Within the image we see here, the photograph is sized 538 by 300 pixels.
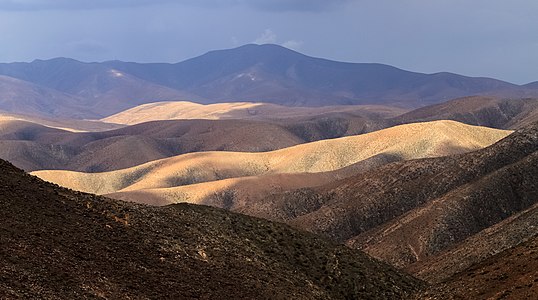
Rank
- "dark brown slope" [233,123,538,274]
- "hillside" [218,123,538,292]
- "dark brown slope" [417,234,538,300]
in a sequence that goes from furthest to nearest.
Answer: "dark brown slope" [233,123,538,274] < "hillside" [218,123,538,292] < "dark brown slope" [417,234,538,300]

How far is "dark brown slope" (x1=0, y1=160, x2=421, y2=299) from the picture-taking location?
36.0 meters

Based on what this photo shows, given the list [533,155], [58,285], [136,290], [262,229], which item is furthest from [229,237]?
[533,155]

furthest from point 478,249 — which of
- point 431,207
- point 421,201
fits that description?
point 421,201

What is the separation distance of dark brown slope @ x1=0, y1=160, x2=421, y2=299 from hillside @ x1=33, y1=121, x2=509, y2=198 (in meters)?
121

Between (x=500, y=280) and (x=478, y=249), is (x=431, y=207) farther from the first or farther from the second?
(x=500, y=280)

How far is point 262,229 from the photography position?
57344mm

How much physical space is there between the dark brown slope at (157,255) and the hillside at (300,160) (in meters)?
121

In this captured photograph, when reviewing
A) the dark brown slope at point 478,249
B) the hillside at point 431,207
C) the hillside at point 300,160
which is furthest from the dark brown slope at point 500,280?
the hillside at point 300,160

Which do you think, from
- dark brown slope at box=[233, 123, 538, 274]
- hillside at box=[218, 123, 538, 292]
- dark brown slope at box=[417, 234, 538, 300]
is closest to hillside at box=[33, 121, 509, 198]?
dark brown slope at box=[233, 123, 538, 274]

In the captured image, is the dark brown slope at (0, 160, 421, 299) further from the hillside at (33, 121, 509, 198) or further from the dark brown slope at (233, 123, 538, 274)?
the hillside at (33, 121, 509, 198)

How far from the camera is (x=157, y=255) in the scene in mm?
44281

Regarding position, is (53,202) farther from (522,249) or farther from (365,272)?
(522,249)

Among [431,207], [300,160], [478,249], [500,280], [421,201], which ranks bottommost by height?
[421,201]

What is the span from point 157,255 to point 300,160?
146 meters
